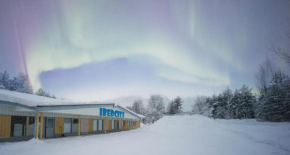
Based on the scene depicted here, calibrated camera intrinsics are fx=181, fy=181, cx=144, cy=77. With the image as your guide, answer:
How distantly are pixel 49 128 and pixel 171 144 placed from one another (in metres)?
11.5

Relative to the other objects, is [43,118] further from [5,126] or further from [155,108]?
[155,108]

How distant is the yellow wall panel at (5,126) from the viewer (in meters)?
13.5

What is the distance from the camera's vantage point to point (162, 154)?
10750 mm

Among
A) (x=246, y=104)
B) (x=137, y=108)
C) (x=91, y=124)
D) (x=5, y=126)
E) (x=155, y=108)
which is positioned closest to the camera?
(x=5, y=126)

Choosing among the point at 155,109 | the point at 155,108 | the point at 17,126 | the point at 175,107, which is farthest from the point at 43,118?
the point at 155,108

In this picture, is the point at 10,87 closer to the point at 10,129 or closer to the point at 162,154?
the point at 10,129

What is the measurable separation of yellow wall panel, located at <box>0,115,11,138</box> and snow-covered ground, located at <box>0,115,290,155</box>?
123cm

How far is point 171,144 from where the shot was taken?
15188mm

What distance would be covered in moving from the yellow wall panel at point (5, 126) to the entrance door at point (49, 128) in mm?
3323

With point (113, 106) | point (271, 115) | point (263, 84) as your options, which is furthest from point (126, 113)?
point (263, 84)

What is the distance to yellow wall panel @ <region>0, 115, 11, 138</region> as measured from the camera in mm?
13461

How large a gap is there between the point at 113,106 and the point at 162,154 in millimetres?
16147

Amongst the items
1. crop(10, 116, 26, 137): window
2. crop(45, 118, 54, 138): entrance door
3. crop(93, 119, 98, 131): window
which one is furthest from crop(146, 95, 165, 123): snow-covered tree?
crop(10, 116, 26, 137): window

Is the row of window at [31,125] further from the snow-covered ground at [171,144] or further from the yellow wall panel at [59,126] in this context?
the snow-covered ground at [171,144]
